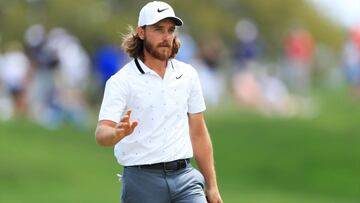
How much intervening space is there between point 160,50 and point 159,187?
38.2 inches

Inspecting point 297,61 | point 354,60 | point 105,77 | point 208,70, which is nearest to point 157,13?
point 105,77

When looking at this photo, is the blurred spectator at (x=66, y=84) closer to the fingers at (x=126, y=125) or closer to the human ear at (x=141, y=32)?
the human ear at (x=141, y=32)

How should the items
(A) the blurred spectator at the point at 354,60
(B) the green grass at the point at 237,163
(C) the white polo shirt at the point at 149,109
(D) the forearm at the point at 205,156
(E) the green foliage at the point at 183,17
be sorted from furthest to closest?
(E) the green foliage at the point at 183,17, (A) the blurred spectator at the point at 354,60, (B) the green grass at the point at 237,163, (D) the forearm at the point at 205,156, (C) the white polo shirt at the point at 149,109

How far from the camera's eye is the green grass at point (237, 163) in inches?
840

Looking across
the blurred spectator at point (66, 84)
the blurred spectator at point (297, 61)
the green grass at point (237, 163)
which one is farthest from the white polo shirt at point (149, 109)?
the blurred spectator at point (297, 61)

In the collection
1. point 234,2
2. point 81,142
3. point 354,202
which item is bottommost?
point 354,202

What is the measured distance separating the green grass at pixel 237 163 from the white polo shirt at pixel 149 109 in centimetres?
1020

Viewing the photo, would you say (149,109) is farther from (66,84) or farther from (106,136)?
(66,84)

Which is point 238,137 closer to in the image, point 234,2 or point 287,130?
point 287,130

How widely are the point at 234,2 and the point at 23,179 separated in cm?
3580

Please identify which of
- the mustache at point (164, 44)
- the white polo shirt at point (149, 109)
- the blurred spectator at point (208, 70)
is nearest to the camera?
the white polo shirt at point (149, 109)

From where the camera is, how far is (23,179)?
2191 centimetres

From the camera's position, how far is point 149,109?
9.18 meters

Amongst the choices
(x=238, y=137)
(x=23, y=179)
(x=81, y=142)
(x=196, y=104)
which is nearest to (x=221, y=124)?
(x=238, y=137)
